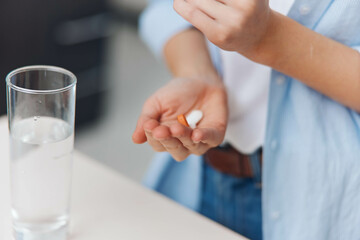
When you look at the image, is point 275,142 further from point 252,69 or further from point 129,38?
point 129,38

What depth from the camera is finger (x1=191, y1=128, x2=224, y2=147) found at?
0.50 m

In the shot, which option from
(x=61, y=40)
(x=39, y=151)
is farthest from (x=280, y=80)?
(x=61, y=40)

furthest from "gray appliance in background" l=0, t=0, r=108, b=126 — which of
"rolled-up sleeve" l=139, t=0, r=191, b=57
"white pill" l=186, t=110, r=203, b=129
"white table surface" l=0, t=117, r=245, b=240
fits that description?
"white pill" l=186, t=110, r=203, b=129

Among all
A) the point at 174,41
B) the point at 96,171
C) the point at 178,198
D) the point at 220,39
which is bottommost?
the point at 178,198

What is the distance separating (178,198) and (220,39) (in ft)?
1.32

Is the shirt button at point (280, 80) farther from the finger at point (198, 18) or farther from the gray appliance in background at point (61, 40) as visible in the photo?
the gray appliance in background at point (61, 40)

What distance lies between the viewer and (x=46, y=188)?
0.50 metres

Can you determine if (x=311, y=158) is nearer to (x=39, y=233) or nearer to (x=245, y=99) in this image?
(x=245, y=99)

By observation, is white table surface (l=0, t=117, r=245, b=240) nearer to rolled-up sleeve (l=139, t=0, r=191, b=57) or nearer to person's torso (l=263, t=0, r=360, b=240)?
person's torso (l=263, t=0, r=360, b=240)

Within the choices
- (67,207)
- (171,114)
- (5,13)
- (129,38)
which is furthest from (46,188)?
(129,38)

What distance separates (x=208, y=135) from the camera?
0.52 meters

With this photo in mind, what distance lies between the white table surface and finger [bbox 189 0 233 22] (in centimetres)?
25

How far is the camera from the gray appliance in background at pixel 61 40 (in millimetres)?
1597

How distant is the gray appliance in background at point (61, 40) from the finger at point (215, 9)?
122 cm
